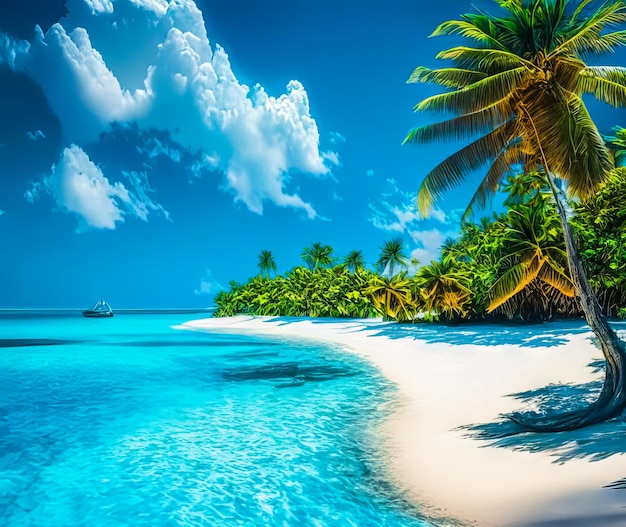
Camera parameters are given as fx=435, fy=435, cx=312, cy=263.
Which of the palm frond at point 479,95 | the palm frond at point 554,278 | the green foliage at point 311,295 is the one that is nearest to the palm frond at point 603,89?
the palm frond at point 479,95

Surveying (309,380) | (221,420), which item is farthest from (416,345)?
(221,420)

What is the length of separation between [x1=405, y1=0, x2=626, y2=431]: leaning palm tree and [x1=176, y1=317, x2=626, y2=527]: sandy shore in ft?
3.00

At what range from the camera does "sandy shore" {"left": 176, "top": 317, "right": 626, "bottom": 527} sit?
4.20 metres

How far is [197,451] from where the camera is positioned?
6.48 meters

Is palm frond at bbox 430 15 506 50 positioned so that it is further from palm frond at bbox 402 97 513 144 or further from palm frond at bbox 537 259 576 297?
palm frond at bbox 537 259 576 297

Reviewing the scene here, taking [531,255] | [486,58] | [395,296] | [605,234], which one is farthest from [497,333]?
[486,58]

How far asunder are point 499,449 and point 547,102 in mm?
6451

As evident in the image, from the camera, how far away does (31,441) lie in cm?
725

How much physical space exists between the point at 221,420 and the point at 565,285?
472 inches

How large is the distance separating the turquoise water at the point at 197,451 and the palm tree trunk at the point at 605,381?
2701 mm

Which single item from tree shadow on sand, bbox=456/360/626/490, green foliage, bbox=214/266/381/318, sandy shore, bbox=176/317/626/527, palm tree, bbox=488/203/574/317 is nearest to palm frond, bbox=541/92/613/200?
tree shadow on sand, bbox=456/360/626/490

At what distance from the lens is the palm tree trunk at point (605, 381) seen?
614 cm

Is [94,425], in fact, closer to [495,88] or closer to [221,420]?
[221,420]

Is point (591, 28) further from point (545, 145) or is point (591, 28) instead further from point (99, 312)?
point (99, 312)
